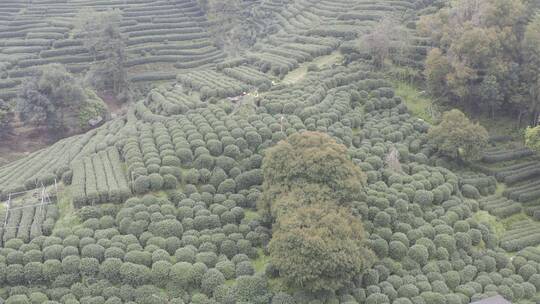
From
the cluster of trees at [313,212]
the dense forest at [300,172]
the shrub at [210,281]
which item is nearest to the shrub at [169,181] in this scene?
the dense forest at [300,172]

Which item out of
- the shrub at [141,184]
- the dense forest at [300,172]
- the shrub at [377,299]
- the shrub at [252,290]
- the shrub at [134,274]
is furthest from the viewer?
the shrub at [141,184]

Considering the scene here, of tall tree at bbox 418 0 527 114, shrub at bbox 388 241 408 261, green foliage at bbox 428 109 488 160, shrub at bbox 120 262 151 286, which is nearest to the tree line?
shrub at bbox 120 262 151 286

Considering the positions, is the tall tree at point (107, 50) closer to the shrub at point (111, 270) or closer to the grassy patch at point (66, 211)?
the grassy patch at point (66, 211)

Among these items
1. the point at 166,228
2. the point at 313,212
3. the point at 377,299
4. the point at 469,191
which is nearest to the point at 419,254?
the point at 377,299

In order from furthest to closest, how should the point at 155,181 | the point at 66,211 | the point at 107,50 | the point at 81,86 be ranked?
the point at 107,50 → the point at 81,86 → the point at 155,181 → the point at 66,211

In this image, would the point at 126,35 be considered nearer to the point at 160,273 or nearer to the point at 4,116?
the point at 4,116

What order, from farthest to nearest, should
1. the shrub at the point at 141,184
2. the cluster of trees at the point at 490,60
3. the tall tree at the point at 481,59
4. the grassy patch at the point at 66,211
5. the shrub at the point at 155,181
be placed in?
the tall tree at the point at 481,59
the cluster of trees at the point at 490,60
the shrub at the point at 155,181
the shrub at the point at 141,184
the grassy patch at the point at 66,211

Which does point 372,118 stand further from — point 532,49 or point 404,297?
Result: point 404,297
